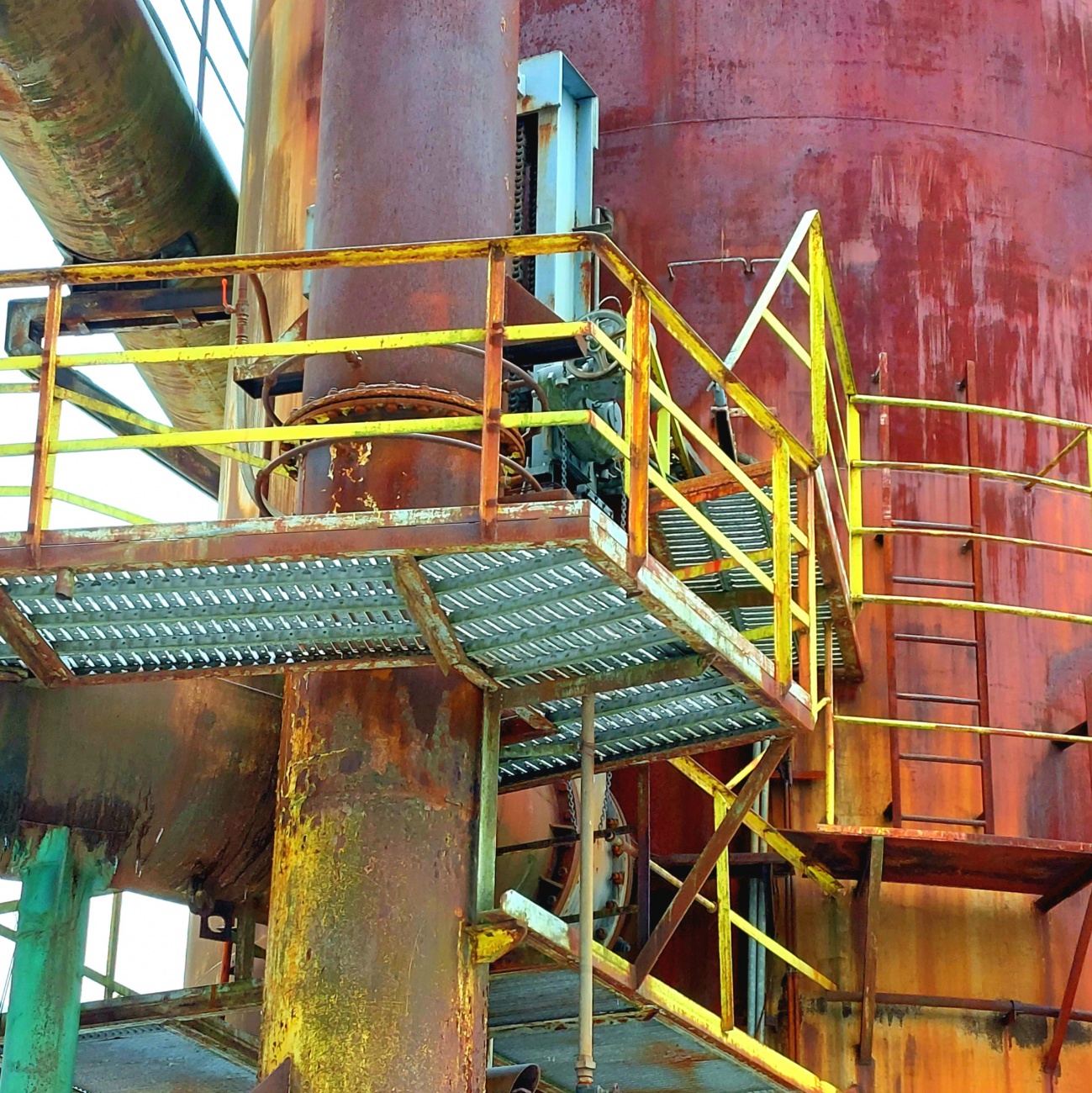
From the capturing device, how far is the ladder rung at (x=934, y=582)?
12.0 m

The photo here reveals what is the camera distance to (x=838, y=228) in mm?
13312

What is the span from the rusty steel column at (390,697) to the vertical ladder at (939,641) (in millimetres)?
3893

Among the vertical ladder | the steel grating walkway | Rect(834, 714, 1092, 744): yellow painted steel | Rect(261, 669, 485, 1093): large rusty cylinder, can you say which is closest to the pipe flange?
the steel grating walkway

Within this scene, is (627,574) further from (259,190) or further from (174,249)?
(174,249)

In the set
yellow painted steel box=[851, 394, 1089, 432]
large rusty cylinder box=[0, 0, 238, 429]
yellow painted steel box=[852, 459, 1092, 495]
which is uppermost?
large rusty cylinder box=[0, 0, 238, 429]

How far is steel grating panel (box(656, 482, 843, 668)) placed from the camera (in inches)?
415

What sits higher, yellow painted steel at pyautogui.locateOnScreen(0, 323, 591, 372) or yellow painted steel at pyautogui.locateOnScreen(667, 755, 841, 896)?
yellow painted steel at pyautogui.locateOnScreen(0, 323, 591, 372)

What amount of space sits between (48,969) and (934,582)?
219 inches

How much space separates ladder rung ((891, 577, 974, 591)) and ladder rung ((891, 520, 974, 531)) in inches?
12.2

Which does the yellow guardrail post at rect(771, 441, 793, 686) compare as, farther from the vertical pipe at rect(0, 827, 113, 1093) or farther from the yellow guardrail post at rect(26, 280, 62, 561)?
the vertical pipe at rect(0, 827, 113, 1093)

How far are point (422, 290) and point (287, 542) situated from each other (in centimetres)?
202

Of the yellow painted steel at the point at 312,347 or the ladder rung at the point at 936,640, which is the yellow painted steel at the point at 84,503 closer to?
the yellow painted steel at the point at 312,347

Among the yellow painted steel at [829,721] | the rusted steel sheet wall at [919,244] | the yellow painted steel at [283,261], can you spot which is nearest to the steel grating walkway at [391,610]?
the yellow painted steel at [283,261]

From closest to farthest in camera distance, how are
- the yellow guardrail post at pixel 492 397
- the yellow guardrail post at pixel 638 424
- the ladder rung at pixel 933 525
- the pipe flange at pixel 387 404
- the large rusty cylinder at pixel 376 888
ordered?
the yellow guardrail post at pixel 492 397
the yellow guardrail post at pixel 638 424
the large rusty cylinder at pixel 376 888
the pipe flange at pixel 387 404
the ladder rung at pixel 933 525
